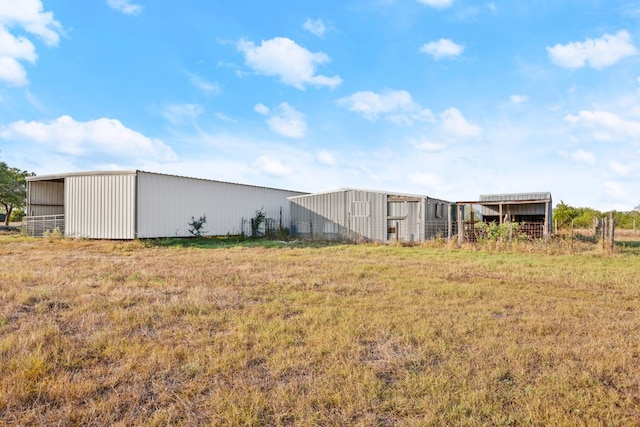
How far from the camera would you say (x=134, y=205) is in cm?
1661

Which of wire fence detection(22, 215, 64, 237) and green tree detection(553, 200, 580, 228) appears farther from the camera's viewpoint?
green tree detection(553, 200, 580, 228)

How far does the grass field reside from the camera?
2871 millimetres

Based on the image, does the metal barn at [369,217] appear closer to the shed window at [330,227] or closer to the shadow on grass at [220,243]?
the shed window at [330,227]

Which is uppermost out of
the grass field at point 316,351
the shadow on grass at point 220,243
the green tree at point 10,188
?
the green tree at point 10,188

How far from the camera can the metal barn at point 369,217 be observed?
19.0 meters

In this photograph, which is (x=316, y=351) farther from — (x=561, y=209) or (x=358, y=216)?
(x=561, y=209)

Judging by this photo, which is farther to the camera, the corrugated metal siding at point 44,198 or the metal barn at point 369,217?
the corrugated metal siding at point 44,198

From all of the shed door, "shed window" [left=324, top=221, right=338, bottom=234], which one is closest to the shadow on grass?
"shed window" [left=324, top=221, right=338, bottom=234]

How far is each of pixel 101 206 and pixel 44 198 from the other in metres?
7.75

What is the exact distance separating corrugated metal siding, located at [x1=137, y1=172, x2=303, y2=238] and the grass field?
31.4ft

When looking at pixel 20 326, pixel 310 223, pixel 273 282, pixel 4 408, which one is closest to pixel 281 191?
pixel 310 223

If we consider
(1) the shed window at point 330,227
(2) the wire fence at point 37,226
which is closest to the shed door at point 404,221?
(1) the shed window at point 330,227

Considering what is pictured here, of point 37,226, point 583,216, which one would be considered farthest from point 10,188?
point 583,216

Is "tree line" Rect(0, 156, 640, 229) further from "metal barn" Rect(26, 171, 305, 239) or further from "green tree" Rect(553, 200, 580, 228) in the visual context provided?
"metal barn" Rect(26, 171, 305, 239)
